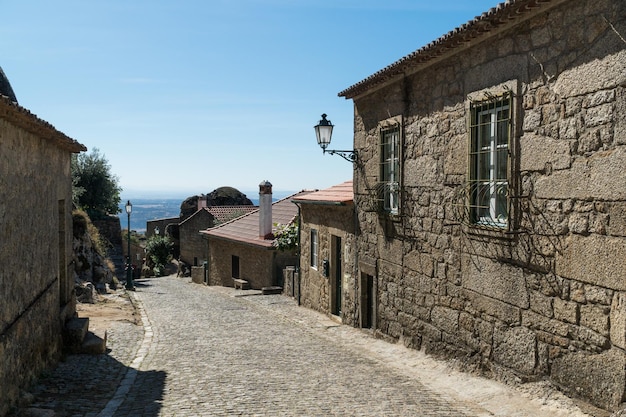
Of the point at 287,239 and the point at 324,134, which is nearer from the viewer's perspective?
the point at 324,134

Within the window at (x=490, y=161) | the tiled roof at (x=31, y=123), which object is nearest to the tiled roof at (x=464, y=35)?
the window at (x=490, y=161)

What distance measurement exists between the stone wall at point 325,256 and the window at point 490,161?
5.11m

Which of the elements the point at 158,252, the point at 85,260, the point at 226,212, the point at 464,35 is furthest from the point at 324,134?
the point at 158,252

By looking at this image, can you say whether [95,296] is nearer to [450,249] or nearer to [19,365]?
[19,365]

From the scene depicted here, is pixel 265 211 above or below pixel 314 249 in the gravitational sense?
above

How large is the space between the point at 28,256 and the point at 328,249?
25.7 feet

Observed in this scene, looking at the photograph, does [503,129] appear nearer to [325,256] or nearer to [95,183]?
[325,256]

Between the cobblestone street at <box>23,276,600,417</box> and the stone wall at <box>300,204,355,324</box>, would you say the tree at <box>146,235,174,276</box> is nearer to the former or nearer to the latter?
the stone wall at <box>300,204,355,324</box>

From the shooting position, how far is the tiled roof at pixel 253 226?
875 inches

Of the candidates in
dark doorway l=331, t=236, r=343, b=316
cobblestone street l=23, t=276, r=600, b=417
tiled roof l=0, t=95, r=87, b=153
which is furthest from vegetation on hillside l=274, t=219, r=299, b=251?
tiled roof l=0, t=95, r=87, b=153

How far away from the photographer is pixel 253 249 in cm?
2241

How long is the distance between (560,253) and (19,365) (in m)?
6.33

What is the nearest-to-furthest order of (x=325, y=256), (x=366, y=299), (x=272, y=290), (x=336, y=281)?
(x=366, y=299) < (x=336, y=281) < (x=325, y=256) < (x=272, y=290)

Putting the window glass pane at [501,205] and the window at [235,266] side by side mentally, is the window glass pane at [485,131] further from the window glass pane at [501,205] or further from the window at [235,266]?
the window at [235,266]
